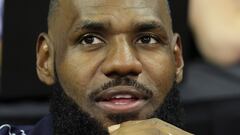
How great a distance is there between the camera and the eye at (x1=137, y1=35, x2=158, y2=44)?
1500 mm

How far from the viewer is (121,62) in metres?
1.42

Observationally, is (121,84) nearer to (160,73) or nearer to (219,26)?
(160,73)

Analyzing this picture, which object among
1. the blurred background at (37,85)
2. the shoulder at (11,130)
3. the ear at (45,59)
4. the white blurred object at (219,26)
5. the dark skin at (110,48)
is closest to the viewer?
the dark skin at (110,48)

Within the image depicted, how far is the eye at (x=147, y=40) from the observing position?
1500 millimetres

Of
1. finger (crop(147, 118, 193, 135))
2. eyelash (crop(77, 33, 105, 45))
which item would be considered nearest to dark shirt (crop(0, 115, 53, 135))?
eyelash (crop(77, 33, 105, 45))

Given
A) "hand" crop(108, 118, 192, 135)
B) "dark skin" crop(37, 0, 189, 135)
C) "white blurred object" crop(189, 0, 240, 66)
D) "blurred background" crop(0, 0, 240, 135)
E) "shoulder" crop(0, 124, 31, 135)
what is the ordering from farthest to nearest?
1. "blurred background" crop(0, 0, 240, 135)
2. "white blurred object" crop(189, 0, 240, 66)
3. "shoulder" crop(0, 124, 31, 135)
4. "dark skin" crop(37, 0, 189, 135)
5. "hand" crop(108, 118, 192, 135)

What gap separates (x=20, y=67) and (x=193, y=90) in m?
0.79

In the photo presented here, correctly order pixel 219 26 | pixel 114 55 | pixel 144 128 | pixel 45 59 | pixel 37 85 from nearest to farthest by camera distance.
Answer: pixel 144 128 < pixel 114 55 < pixel 45 59 < pixel 219 26 < pixel 37 85

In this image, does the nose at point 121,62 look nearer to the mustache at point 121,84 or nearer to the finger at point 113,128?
the mustache at point 121,84

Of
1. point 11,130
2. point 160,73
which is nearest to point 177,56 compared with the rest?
point 160,73

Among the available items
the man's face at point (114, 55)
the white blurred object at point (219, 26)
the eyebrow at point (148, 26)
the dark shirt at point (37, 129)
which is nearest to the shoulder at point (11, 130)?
the dark shirt at point (37, 129)

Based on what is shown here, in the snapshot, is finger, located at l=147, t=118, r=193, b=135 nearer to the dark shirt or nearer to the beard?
the beard

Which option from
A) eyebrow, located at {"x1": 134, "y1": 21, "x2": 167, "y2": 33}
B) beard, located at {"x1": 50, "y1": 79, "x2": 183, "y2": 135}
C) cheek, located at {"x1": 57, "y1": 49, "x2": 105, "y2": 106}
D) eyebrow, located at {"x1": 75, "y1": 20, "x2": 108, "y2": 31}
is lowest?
beard, located at {"x1": 50, "y1": 79, "x2": 183, "y2": 135}

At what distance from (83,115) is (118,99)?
106 millimetres
